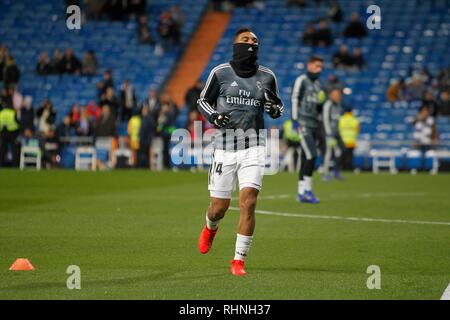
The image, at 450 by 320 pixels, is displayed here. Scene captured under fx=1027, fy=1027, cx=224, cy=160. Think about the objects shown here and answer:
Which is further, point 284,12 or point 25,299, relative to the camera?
point 284,12

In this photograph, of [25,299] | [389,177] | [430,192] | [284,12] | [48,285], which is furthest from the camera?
[284,12]

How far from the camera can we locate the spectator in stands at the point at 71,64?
127ft

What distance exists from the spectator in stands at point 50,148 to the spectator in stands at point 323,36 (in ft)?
33.1

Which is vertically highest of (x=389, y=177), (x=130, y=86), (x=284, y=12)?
(x=284, y=12)

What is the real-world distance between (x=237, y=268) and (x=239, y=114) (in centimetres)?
157

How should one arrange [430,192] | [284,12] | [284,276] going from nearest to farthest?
[284,276] → [430,192] → [284,12]

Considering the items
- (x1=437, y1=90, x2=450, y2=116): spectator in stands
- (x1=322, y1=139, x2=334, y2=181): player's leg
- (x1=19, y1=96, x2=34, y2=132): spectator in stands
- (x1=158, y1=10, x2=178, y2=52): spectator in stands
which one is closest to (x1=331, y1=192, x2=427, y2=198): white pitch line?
(x1=322, y1=139, x2=334, y2=181): player's leg

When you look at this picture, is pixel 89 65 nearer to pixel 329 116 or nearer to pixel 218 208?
pixel 329 116

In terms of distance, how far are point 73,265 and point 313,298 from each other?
2.97 metres

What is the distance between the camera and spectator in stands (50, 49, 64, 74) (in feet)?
127

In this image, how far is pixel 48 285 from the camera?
8.95 metres

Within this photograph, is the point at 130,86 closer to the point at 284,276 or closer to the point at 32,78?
the point at 32,78

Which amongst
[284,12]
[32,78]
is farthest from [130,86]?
[284,12]

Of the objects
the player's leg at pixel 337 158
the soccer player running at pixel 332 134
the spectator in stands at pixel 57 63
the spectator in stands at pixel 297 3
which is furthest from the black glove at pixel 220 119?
the spectator in stands at pixel 297 3
